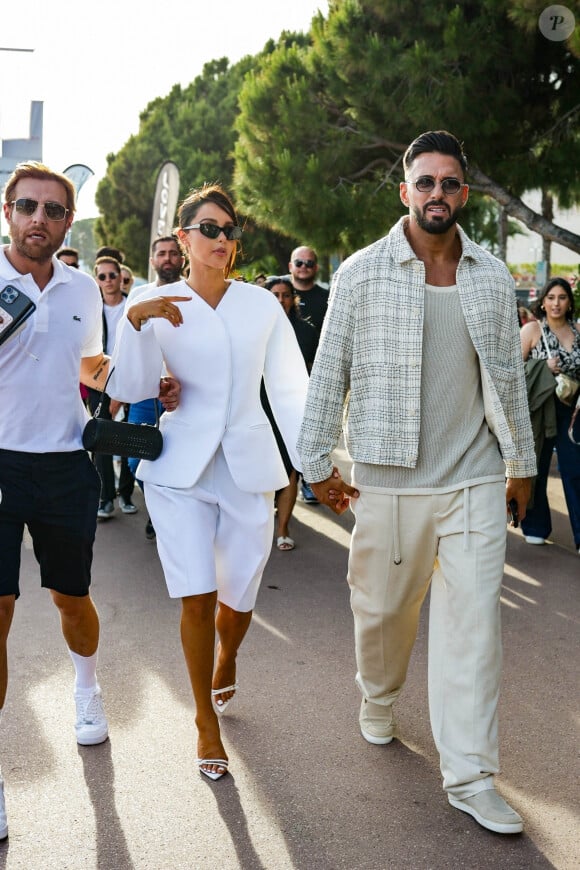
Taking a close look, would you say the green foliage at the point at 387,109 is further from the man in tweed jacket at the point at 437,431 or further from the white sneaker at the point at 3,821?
the white sneaker at the point at 3,821

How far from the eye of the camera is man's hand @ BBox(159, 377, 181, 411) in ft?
13.2

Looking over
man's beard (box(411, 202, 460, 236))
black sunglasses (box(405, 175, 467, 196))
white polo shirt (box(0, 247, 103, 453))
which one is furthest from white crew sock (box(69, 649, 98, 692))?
black sunglasses (box(405, 175, 467, 196))

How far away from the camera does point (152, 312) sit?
3.92 metres

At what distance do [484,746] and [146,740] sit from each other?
139cm

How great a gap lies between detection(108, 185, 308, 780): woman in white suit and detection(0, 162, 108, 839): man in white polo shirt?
212 millimetres

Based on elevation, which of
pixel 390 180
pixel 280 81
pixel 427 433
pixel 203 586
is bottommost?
pixel 203 586

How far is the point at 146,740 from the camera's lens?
13.9ft

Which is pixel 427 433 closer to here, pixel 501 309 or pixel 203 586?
pixel 501 309

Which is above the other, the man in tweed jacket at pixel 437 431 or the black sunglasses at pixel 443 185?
the black sunglasses at pixel 443 185

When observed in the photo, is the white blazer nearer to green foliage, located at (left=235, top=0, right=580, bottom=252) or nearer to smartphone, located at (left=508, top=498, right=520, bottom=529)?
smartphone, located at (left=508, top=498, right=520, bottom=529)

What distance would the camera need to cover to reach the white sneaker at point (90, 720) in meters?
4.20

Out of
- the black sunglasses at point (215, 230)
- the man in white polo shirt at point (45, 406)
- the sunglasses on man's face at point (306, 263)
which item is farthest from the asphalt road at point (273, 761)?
the sunglasses on man's face at point (306, 263)

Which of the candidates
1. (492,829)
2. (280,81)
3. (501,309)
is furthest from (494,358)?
(280,81)

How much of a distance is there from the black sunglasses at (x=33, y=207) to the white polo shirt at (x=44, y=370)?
17 cm
